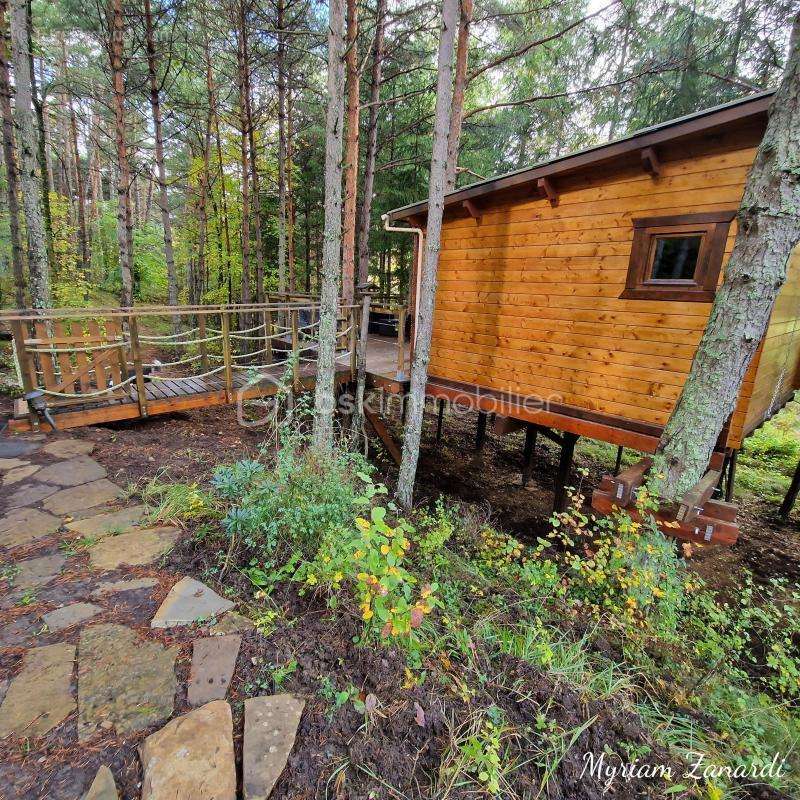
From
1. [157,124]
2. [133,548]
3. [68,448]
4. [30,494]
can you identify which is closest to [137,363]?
[68,448]

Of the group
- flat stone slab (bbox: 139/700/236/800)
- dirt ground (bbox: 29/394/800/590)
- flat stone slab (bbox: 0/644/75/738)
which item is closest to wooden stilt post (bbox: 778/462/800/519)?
dirt ground (bbox: 29/394/800/590)

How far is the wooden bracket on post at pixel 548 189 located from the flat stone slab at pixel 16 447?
6676 millimetres

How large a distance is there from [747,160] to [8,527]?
280 inches

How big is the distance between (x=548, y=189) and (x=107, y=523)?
5968mm

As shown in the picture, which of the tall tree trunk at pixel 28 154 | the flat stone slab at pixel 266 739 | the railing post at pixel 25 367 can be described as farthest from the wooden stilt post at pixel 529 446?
the tall tree trunk at pixel 28 154

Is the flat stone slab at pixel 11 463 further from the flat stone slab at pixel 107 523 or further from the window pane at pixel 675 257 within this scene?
the window pane at pixel 675 257

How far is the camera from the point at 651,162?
14.5 ft

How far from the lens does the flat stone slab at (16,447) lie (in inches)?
164

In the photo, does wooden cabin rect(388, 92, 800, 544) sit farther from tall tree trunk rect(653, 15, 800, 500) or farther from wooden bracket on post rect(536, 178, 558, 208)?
tall tree trunk rect(653, 15, 800, 500)

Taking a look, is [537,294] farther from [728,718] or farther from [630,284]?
[728,718]

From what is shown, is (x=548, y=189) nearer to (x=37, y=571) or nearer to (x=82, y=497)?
(x=82, y=497)

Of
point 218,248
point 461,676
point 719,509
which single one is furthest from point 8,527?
point 218,248

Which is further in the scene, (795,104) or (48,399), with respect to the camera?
(48,399)

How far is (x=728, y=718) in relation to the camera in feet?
8.68
